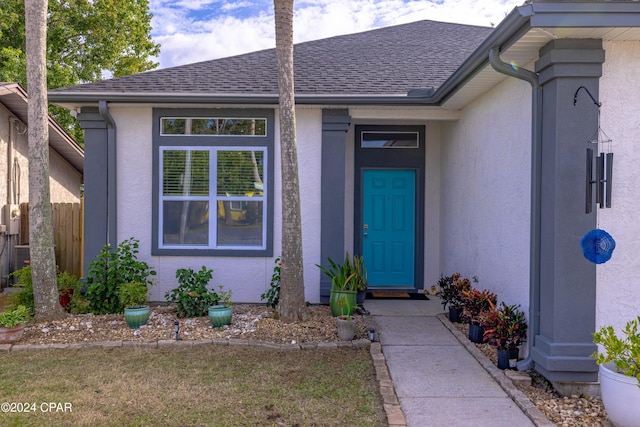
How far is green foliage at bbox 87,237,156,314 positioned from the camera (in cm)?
679

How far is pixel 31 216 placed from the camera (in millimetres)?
6211

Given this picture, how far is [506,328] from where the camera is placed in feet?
16.1

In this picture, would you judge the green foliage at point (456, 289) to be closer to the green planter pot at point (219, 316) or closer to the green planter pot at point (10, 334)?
the green planter pot at point (219, 316)

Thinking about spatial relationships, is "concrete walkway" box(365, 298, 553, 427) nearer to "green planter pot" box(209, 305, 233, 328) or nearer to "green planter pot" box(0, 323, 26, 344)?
"green planter pot" box(209, 305, 233, 328)

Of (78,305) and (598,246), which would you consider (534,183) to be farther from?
(78,305)

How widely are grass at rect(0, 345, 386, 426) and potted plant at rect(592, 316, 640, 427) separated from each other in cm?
156

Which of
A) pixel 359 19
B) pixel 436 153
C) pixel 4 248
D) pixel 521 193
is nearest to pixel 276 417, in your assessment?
pixel 521 193

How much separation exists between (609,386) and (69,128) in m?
18.3

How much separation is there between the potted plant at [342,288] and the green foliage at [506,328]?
188cm

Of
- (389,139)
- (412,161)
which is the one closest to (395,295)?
(412,161)

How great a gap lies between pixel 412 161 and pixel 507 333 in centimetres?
429

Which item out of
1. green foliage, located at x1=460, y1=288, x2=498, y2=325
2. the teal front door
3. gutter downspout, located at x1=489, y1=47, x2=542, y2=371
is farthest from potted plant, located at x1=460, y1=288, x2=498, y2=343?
the teal front door

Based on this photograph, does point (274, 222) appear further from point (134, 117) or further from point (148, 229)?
point (134, 117)

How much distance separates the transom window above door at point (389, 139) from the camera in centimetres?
872
